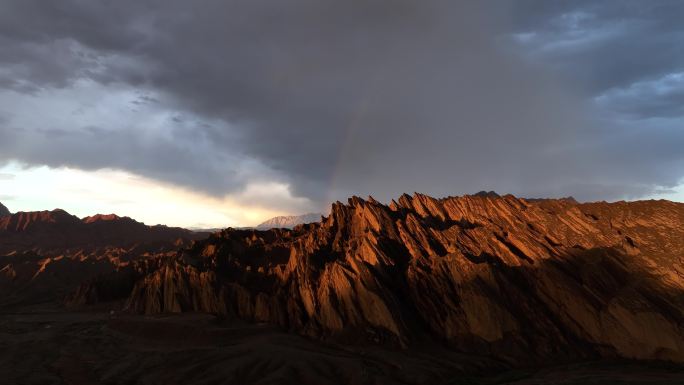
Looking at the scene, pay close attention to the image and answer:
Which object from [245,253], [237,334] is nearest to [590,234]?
[237,334]

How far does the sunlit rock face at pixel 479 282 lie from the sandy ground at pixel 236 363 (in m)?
3.95

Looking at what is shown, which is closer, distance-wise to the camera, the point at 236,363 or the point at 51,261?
the point at 236,363

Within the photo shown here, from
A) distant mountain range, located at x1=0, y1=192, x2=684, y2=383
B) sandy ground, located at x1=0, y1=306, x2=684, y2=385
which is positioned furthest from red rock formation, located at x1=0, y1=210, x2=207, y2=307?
Result: distant mountain range, located at x1=0, y1=192, x2=684, y2=383

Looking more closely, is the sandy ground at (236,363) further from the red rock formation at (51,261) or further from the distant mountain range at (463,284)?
the red rock formation at (51,261)

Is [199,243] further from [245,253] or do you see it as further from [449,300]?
[449,300]

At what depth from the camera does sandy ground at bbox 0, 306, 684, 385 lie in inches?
1620

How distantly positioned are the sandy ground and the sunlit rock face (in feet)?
13.0

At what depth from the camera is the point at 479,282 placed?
182 feet

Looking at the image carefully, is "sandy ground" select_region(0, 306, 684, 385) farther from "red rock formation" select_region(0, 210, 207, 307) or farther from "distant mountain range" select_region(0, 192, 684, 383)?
"red rock formation" select_region(0, 210, 207, 307)

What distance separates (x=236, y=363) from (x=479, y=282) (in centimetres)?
3104

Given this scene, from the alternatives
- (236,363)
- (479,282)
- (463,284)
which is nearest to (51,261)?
(236,363)

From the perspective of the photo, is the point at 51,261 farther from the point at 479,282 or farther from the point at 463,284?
the point at 479,282

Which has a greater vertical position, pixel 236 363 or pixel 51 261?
pixel 51 261

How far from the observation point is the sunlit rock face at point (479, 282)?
49125 mm
